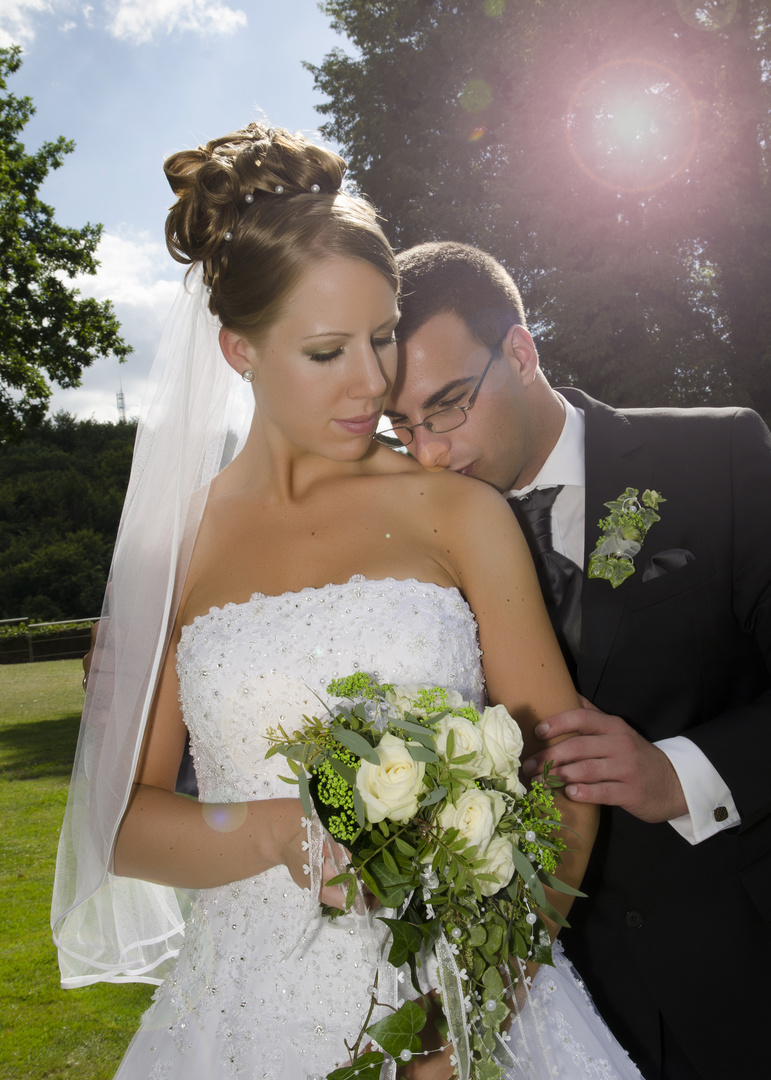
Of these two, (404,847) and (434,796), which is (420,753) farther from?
(404,847)

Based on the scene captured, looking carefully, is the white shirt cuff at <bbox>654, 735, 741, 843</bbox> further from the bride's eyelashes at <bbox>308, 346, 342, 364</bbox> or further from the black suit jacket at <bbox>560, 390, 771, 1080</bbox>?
the bride's eyelashes at <bbox>308, 346, 342, 364</bbox>

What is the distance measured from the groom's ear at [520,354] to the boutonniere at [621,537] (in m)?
0.93

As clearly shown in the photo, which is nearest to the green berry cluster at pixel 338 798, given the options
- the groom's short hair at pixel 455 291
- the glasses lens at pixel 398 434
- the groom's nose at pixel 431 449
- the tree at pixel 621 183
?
the groom's nose at pixel 431 449

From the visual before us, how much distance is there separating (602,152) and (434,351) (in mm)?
12301

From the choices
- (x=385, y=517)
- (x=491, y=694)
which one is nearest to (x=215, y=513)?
(x=385, y=517)

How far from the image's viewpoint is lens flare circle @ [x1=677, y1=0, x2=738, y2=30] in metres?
13.0

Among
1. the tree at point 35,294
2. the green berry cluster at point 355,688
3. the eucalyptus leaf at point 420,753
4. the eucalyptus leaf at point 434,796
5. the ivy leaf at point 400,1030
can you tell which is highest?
the tree at point 35,294

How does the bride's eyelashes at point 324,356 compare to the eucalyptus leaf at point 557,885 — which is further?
the bride's eyelashes at point 324,356

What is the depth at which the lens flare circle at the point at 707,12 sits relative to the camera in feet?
42.5

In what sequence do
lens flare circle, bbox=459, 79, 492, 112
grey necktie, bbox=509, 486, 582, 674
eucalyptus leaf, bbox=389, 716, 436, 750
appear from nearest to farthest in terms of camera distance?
1. eucalyptus leaf, bbox=389, 716, 436, 750
2. grey necktie, bbox=509, 486, 582, 674
3. lens flare circle, bbox=459, 79, 492, 112

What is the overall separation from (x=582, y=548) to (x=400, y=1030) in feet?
5.89

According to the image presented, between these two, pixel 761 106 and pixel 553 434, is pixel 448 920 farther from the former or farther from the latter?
pixel 761 106

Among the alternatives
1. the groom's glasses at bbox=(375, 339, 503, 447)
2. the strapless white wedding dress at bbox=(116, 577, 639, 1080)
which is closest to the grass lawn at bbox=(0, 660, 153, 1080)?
the strapless white wedding dress at bbox=(116, 577, 639, 1080)

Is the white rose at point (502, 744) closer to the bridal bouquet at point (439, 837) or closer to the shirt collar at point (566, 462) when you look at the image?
the bridal bouquet at point (439, 837)
